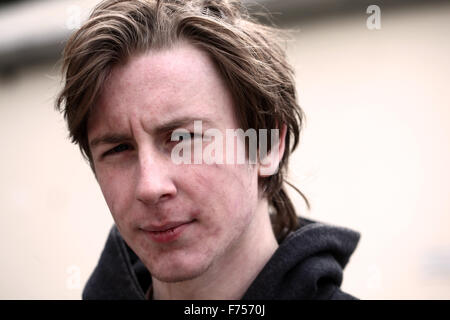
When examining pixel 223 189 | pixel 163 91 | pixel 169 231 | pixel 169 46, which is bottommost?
pixel 169 231

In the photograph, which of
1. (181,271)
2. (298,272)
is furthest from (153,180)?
(298,272)

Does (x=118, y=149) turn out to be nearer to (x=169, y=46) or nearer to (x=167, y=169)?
(x=167, y=169)

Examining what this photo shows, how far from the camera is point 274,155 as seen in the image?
162 cm

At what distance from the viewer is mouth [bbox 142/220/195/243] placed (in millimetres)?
1330

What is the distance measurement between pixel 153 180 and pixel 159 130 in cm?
14

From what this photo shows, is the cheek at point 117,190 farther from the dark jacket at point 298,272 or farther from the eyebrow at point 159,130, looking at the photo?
the dark jacket at point 298,272

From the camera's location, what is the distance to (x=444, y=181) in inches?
113

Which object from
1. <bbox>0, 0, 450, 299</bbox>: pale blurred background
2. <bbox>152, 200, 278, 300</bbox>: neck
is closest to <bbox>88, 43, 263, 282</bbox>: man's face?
<bbox>152, 200, 278, 300</bbox>: neck

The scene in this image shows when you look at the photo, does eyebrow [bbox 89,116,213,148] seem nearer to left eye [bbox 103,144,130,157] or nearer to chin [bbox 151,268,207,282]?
left eye [bbox 103,144,130,157]

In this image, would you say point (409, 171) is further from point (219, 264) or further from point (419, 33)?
point (219, 264)

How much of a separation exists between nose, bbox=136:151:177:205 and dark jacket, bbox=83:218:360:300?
0.43 m

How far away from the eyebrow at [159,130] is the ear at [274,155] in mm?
301

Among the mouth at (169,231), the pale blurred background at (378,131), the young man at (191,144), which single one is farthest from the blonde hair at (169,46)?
the pale blurred background at (378,131)

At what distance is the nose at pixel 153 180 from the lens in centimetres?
127
